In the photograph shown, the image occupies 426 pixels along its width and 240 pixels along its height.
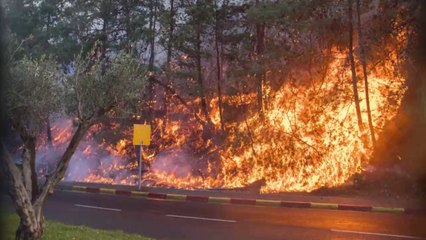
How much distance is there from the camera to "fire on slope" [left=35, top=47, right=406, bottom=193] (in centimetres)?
1939

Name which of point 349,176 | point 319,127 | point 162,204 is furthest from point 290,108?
point 162,204

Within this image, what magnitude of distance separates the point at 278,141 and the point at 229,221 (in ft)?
32.8

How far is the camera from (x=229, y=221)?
11.9 metres

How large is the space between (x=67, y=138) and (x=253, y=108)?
14.3 meters

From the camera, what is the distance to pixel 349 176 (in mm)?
18250

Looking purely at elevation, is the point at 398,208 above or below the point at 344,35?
below

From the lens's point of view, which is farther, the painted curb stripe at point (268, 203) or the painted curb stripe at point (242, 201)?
the painted curb stripe at point (242, 201)

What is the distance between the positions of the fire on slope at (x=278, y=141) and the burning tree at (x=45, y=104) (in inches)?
463

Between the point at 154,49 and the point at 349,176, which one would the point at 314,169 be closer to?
the point at 349,176

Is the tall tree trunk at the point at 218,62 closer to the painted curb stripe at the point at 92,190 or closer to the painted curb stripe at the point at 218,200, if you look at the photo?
the painted curb stripe at the point at 92,190

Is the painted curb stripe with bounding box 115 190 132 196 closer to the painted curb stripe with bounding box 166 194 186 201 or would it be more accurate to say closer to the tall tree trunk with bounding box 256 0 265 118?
the painted curb stripe with bounding box 166 194 186 201

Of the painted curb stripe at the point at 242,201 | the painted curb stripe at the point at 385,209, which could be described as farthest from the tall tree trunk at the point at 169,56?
the painted curb stripe at the point at 385,209

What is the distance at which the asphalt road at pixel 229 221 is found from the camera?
33.3 ft

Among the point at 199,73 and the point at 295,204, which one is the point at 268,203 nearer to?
the point at 295,204
